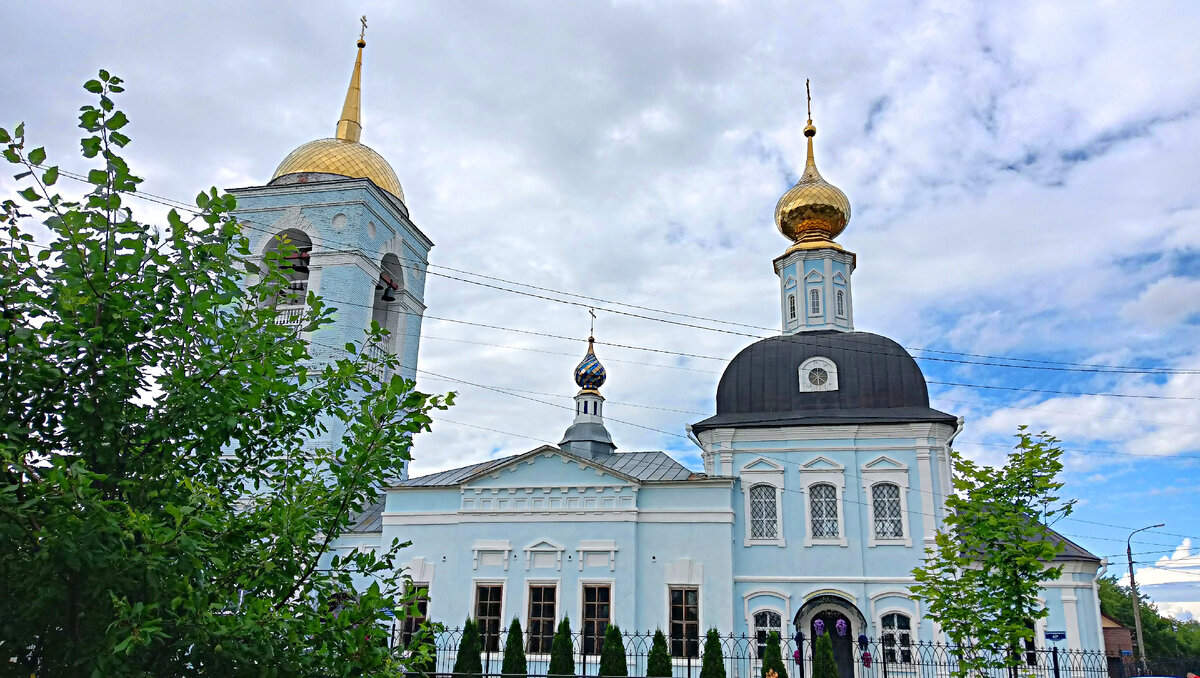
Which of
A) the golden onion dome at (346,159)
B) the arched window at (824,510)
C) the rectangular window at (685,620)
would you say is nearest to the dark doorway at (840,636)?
the arched window at (824,510)

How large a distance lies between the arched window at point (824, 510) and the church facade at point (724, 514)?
0.11 feet

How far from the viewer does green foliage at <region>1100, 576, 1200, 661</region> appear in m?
40.2

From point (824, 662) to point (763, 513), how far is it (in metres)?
5.32

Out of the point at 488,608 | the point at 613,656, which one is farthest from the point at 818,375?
the point at 488,608

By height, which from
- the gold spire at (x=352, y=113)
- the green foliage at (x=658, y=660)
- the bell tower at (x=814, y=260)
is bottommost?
the green foliage at (x=658, y=660)

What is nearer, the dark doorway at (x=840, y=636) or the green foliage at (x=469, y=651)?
the green foliage at (x=469, y=651)

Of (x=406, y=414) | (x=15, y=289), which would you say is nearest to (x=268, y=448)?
(x=406, y=414)

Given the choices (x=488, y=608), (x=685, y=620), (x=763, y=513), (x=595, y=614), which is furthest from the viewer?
(x=763, y=513)

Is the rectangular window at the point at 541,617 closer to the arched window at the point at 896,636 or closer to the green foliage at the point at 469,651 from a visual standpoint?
the green foliage at the point at 469,651

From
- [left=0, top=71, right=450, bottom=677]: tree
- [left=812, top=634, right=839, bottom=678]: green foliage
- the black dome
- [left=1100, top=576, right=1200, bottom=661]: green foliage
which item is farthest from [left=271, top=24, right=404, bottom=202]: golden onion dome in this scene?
[left=1100, top=576, right=1200, bottom=661]: green foliage

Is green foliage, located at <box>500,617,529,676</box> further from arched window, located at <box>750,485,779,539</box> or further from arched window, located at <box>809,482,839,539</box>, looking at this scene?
arched window, located at <box>809,482,839,539</box>

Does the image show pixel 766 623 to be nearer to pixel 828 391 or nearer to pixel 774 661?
pixel 774 661

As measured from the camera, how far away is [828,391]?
2123 centimetres

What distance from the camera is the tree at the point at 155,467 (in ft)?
10.9
